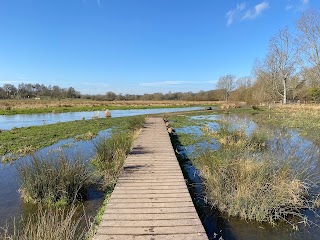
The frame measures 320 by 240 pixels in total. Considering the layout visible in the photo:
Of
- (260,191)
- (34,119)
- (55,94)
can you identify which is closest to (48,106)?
(34,119)

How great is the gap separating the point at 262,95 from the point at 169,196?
161ft

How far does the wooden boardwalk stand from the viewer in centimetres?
334

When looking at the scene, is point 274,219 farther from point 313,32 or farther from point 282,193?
point 313,32

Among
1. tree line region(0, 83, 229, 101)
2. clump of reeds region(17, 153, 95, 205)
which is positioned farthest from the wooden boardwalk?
tree line region(0, 83, 229, 101)

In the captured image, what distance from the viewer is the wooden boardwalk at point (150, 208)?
Answer: 3336 millimetres

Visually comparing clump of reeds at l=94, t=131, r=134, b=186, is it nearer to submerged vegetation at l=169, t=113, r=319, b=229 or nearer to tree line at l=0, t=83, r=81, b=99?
submerged vegetation at l=169, t=113, r=319, b=229

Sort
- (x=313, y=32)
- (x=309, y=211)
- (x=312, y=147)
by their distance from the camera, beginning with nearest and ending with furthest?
(x=309, y=211)
(x=312, y=147)
(x=313, y=32)

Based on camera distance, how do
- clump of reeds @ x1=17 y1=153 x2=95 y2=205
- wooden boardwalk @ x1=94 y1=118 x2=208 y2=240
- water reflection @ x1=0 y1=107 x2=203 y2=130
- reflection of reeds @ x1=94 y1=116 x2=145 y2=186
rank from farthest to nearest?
water reflection @ x1=0 y1=107 x2=203 y2=130, reflection of reeds @ x1=94 y1=116 x2=145 y2=186, clump of reeds @ x1=17 y1=153 x2=95 y2=205, wooden boardwalk @ x1=94 y1=118 x2=208 y2=240

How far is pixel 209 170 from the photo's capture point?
5.77m

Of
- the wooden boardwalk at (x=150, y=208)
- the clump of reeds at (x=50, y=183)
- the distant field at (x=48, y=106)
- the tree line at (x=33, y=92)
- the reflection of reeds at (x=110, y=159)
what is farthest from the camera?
the tree line at (x=33, y=92)

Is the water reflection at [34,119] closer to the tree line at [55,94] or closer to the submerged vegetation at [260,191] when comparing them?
the submerged vegetation at [260,191]

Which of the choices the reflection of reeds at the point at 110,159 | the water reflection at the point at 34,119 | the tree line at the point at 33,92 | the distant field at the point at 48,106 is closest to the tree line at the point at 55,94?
the tree line at the point at 33,92

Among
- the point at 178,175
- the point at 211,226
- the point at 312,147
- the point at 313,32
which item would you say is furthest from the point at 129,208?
the point at 313,32

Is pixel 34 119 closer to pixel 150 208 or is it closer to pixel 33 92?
pixel 150 208
